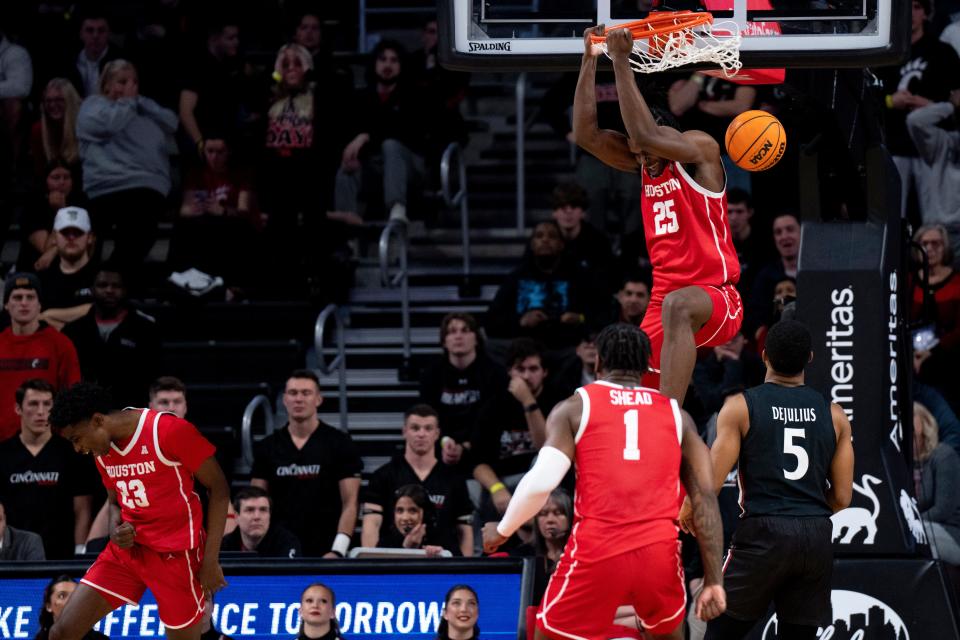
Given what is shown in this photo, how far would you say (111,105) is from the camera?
13.5m

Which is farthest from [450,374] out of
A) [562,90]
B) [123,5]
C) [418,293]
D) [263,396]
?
[123,5]

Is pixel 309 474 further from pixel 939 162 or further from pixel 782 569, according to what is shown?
pixel 939 162

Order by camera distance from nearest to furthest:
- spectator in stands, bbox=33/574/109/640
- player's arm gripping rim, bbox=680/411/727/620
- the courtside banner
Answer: player's arm gripping rim, bbox=680/411/727/620 < spectator in stands, bbox=33/574/109/640 < the courtside banner

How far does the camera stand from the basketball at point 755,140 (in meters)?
7.84

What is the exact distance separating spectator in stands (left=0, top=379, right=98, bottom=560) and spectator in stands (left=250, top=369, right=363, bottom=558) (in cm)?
118

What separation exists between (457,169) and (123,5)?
433cm

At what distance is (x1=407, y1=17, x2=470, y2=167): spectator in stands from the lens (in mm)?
14039

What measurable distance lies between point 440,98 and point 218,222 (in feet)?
→ 7.01

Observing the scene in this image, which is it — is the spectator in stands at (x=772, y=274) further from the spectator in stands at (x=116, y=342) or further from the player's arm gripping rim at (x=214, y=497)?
the player's arm gripping rim at (x=214, y=497)

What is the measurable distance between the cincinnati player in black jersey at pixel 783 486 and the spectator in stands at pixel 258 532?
3.59m

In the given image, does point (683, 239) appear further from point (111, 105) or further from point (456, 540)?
point (111, 105)

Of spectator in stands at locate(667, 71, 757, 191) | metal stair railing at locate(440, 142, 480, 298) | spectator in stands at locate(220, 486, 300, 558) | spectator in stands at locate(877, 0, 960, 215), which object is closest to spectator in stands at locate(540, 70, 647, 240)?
spectator in stands at locate(667, 71, 757, 191)

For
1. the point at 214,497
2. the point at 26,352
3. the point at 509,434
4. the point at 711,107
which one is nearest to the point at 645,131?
the point at 214,497

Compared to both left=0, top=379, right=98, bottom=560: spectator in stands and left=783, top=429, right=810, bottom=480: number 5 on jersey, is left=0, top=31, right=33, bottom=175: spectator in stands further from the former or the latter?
left=783, top=429, right=810, bottom=480: number 5 on jersey
